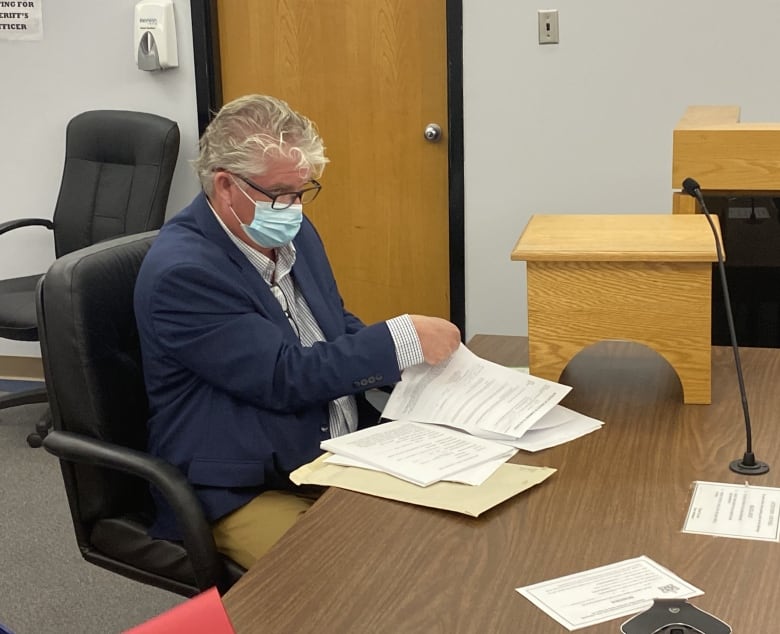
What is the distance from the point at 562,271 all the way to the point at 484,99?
6.15 feet

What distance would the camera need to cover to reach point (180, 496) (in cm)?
150

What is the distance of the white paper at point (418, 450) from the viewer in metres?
1.32

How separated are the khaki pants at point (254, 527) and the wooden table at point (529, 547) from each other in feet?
1.03

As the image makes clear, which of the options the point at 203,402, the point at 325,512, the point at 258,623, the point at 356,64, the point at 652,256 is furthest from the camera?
the point at 356,64

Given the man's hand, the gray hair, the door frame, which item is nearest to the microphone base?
the man's hand

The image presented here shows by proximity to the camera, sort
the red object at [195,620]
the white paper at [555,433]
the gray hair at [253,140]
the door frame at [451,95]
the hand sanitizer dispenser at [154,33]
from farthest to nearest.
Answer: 1. the hand sanitizer dispenser at [154,33]
2. the door frame at [451,95]
3. the gray hair at [253,140]
4. the white paper at [555,433]
5. the red object at [195,620]

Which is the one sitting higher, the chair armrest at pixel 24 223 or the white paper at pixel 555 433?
the chair armrest at pixel 24 223

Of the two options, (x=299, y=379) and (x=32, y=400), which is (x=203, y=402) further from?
(x=32, y=400)

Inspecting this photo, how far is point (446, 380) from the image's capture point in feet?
5.27

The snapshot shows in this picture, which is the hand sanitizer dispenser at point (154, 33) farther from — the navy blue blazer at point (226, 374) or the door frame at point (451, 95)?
the navy blue blazer at point (226, 374)

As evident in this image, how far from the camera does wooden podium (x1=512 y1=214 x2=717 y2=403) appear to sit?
5.00ft

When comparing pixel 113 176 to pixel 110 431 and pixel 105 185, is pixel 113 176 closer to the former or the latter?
pixel 105 185

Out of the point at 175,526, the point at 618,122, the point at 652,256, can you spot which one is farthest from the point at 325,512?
the point at 618,122

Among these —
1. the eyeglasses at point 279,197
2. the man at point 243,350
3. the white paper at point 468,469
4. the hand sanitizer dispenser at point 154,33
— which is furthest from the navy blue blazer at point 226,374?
the hand sanitizer dispenser at point 154,33
